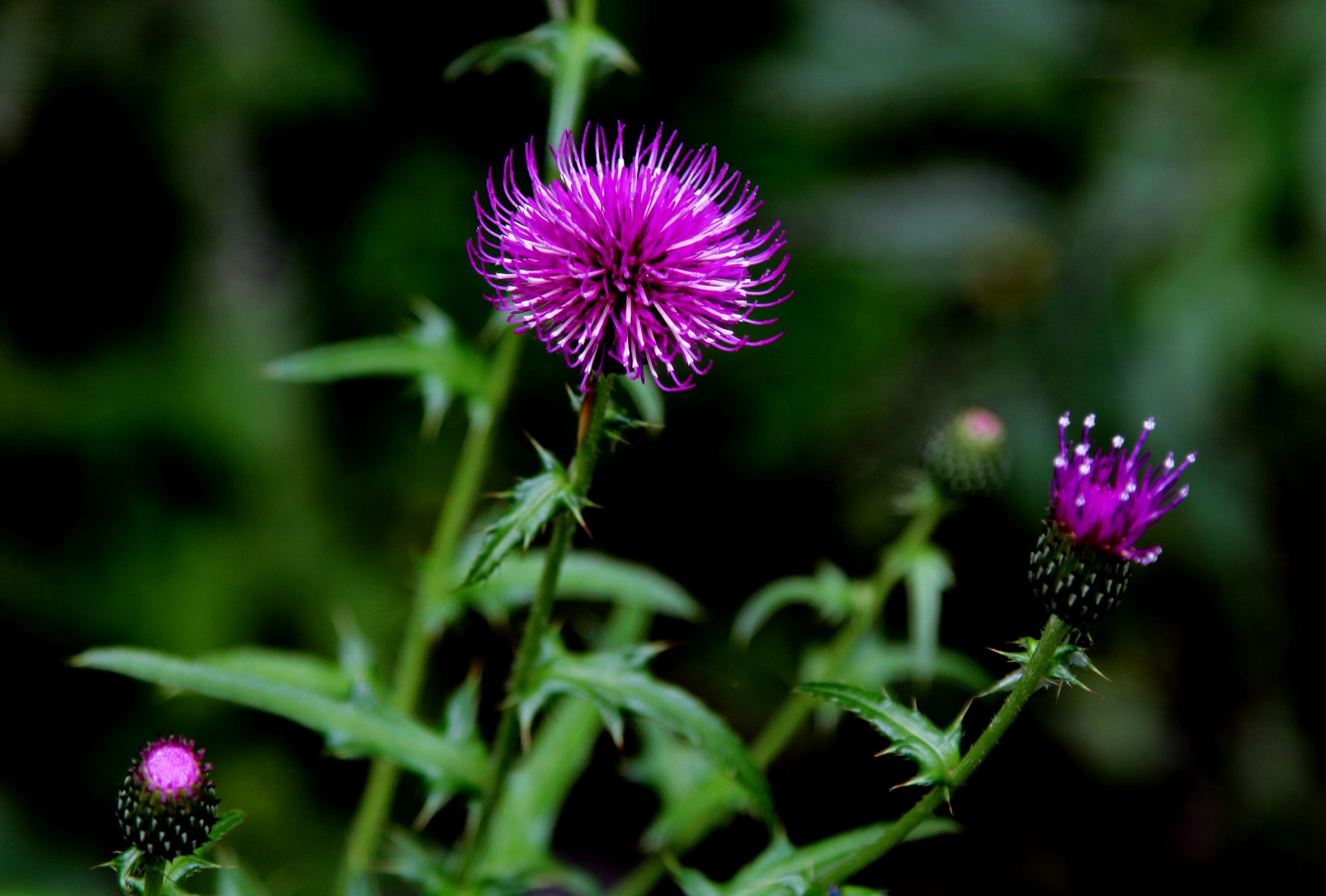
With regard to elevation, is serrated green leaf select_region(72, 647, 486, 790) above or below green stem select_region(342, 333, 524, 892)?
below

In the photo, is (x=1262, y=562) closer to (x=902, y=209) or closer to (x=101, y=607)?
(x=902, y=209)

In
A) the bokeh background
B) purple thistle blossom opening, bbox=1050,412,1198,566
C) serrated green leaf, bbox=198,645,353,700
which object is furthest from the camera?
the bokeh background

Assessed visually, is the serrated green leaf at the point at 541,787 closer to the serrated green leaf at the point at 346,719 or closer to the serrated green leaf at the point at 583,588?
the serrated green leaf at the point at 583,588

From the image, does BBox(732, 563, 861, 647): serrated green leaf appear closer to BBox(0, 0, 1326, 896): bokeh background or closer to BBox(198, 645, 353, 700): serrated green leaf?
BBox(198, 645, 353, 700): serrated green leaf

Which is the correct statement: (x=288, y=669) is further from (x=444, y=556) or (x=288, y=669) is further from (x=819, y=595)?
(x=819, y=595)

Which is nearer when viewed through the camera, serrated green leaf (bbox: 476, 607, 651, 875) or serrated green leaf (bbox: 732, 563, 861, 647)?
serrated green leaf (bbox: 732, 563, 861, 647)

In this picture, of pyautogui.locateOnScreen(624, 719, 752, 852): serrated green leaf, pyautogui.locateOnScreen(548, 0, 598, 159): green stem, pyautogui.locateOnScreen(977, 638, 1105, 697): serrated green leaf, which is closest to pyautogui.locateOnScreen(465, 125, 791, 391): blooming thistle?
pyautogui.locateOnScreen(548, 0, 598, 159): green stem
